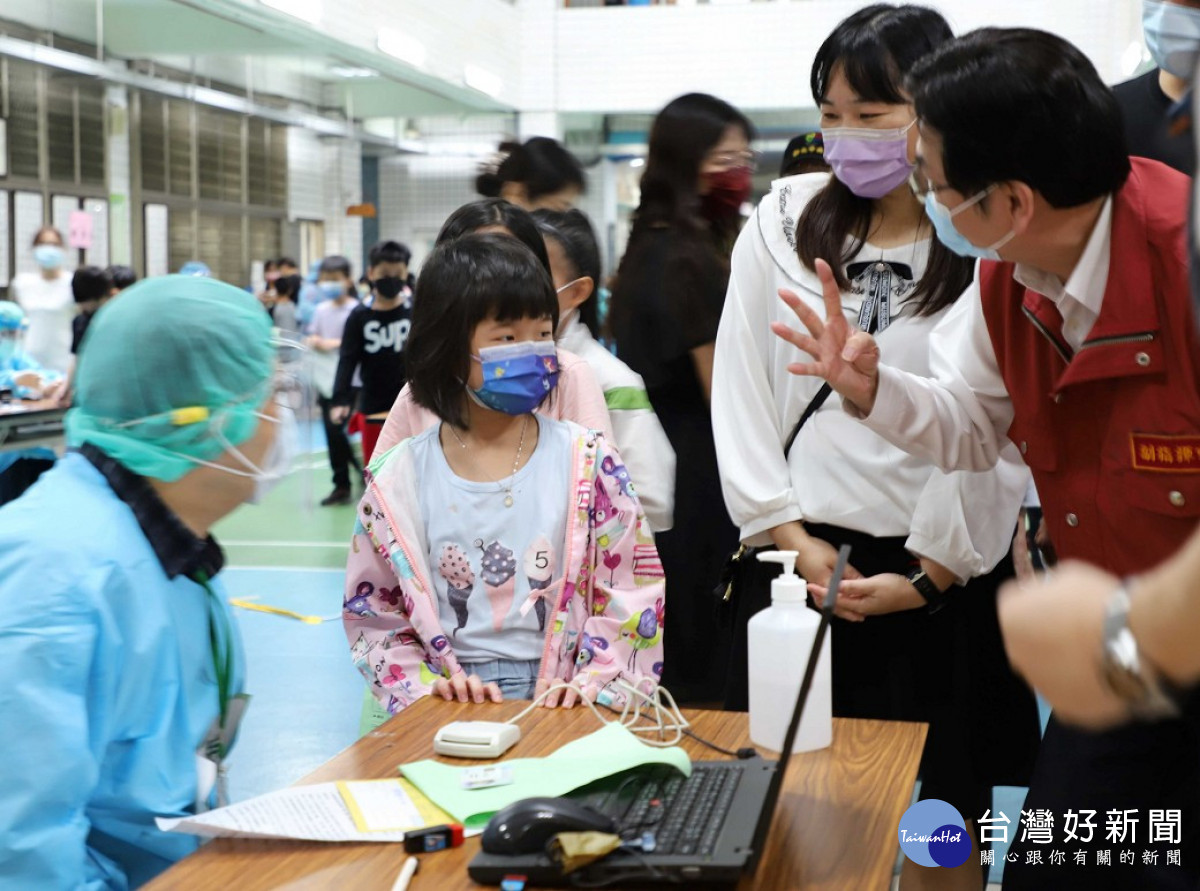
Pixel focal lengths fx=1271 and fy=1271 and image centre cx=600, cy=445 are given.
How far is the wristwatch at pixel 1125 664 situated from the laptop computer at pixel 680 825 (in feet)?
1.28

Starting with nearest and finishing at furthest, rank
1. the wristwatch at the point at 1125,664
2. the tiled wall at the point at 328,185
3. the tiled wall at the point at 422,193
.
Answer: the wristwatch at the point at 1125,664, the tiled wall at the point at 328,185, the tiled wall at the point at 422,193

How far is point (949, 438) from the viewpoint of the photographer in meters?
1.80

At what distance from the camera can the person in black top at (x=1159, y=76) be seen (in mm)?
1998

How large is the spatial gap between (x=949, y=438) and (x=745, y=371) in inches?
15.0

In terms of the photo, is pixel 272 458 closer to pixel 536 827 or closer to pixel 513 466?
pixel 513 466

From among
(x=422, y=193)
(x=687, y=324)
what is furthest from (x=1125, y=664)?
(x=422, y=193)

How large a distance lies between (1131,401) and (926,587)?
1.82ft

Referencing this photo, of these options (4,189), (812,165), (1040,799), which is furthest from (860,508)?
(4,189)

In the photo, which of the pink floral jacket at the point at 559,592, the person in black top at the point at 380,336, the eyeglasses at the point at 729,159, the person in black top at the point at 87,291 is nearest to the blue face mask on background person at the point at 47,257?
the person in black top at the point at 87,291

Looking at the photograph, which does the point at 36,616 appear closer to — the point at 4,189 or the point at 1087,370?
the point at 1087,370

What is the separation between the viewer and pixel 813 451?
6.58 feet

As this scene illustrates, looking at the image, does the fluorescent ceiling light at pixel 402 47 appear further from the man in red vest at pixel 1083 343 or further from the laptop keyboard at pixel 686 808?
the laptop keyboard at pixel 686 808

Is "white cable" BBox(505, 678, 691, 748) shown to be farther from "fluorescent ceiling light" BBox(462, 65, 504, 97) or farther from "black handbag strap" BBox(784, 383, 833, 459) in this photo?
"fluorescent ceiling light" BBox(462, 65, 504, 97)

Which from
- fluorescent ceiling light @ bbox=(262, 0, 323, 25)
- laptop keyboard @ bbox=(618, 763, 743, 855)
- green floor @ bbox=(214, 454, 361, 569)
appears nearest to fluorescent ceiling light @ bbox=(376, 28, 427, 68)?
fluorescent ceiling light @ bbox=(262, 0, 323, 25)
